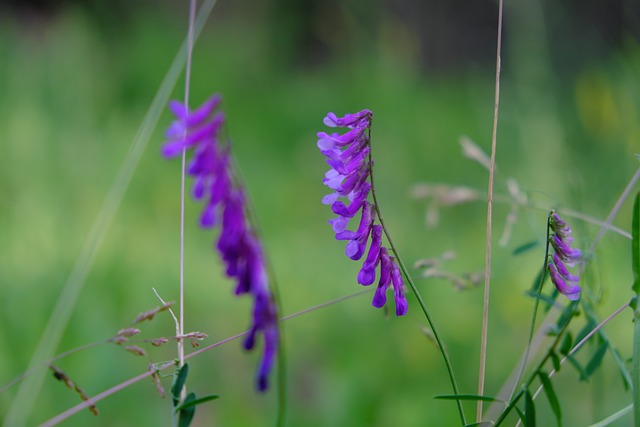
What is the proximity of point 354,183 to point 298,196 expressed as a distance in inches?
124

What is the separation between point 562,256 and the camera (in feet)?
3.40

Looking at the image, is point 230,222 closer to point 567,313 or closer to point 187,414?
point 187,414

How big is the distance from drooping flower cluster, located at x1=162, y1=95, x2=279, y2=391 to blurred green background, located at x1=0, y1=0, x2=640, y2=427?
2.63 feet

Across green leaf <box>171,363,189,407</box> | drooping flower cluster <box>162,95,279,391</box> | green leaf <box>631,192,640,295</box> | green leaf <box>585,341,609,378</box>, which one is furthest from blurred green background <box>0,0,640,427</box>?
drooping flower cluster <box>162,95,279,391</box>

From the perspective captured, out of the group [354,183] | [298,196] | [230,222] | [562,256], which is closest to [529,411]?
[562,256]

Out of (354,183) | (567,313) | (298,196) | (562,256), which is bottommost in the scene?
(298,196)

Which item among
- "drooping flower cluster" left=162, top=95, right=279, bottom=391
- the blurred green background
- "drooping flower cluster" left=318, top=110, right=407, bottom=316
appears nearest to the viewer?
"drooping flower cluster" left=162, top=95, right=279, bottom=391

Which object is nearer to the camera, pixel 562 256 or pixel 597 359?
pixel 562 256

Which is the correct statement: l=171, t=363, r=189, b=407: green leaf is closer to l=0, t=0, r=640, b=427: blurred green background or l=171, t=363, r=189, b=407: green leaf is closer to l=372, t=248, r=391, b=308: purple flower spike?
l=372, t=248, r=391, b=308: purple flower spike

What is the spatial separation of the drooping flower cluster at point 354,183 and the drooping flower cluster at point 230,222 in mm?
212

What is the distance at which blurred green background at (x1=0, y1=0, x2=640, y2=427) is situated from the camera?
8.10 ft

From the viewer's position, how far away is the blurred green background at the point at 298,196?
8.10 feet

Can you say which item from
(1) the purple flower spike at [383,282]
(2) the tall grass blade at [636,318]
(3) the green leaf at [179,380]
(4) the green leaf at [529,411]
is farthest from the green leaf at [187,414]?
(2) the tall grass blade at [636,318]

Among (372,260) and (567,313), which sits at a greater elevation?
(372,260)
